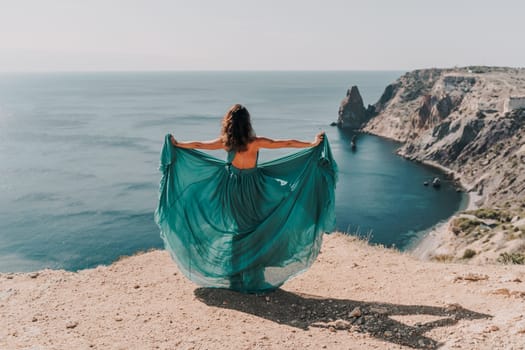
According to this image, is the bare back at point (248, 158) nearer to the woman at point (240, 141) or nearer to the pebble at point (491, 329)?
the woman at point (240, 141)

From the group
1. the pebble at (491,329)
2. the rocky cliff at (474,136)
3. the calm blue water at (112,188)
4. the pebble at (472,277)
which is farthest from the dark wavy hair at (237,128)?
the rocky cliff at (474,136)

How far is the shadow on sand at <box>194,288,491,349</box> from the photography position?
594 cm

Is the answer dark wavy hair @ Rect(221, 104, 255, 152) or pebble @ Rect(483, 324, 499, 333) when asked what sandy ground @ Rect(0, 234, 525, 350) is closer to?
pebble @ Rect(483, 324, 499, 333)

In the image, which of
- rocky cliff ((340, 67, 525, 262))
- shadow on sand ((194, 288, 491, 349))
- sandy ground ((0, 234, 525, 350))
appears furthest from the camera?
rocky cliff ((340, 67, 525, 262))

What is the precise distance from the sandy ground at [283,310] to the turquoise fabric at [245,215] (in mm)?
441

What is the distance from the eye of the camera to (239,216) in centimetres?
742

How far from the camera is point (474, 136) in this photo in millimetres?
73875

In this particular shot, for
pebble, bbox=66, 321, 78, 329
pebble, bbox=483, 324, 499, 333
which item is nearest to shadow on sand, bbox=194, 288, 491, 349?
pebble, bbox=483, 324, 499, 333

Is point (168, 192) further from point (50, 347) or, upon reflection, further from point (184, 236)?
point (50, 347)

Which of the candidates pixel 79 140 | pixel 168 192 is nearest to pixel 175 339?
pixel 168 192

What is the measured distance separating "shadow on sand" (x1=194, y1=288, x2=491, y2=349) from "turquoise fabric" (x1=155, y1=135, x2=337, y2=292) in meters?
0.33

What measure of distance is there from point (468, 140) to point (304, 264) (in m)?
74.5

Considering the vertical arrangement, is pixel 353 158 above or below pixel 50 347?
below

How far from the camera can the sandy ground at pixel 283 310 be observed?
570 centimetres
